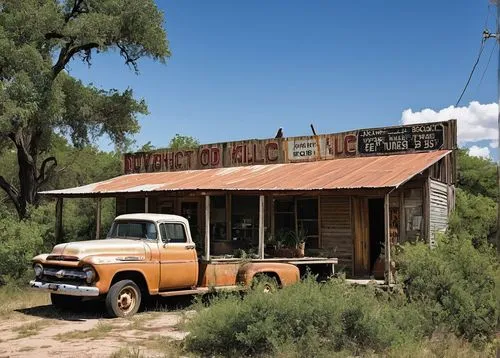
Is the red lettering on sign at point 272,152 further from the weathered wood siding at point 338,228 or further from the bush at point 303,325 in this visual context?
the bush at point 303,325

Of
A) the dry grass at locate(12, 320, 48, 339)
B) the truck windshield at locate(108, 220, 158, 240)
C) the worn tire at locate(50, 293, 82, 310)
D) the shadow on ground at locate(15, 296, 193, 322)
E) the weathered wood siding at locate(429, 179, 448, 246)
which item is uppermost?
the weathered wood siding at locate(429, 179, 448, 246)

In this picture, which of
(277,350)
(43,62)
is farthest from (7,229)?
(277,350)

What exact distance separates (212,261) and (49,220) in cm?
1118

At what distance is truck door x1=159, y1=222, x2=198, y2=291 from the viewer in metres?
11.2

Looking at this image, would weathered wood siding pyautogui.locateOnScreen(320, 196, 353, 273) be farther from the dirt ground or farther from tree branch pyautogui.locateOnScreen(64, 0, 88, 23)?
tree branch pyautogui.locateOnScreen(64, 0, 88, 23)

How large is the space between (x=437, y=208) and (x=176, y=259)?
26.5 ft

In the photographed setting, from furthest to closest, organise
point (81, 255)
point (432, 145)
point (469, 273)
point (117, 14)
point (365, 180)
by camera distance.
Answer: point (117, 14)
point (432, 145)
point (365, 180)
point (81, 255)
point (469, 273)

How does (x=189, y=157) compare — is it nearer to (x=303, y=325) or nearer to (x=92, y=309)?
(x=92, y=309)

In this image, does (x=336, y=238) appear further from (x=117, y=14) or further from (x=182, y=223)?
(x=117, y=14)

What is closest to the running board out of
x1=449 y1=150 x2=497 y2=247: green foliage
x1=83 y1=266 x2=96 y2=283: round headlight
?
x1=83 y1=266 x2=96 y2=283: round headlight

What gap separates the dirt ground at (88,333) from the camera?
7832mm

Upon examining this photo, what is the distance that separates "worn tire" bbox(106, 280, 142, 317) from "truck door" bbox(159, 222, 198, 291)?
0.59 meters

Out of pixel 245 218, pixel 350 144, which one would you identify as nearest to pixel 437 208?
pixel 350 144

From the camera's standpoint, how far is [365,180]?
13.4m
